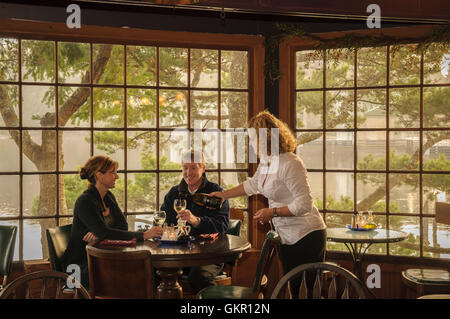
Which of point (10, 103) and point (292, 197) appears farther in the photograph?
point (10, 103)

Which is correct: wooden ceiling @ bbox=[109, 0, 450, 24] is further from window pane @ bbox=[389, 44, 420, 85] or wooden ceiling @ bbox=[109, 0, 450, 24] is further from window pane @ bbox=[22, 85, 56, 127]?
window pane @ bbox=[22, 85, 56, 127]

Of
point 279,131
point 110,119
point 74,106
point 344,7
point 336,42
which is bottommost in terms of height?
point 279,131

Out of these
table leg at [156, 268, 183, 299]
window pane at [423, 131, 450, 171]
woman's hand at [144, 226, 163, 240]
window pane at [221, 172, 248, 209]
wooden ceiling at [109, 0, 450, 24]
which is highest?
wooden ceiling at [109, 0, 450, 24]

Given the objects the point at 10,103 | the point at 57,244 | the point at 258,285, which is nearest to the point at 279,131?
the point at 258,285

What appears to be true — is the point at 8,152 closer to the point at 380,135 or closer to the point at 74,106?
the point at 74,106

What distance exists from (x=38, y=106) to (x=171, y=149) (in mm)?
1124

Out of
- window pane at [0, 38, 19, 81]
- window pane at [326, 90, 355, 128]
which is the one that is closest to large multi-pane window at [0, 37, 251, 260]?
window pane at [0, 38, 19, 81]

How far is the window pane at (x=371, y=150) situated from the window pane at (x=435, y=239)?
1.96ft

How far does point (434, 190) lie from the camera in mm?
4609

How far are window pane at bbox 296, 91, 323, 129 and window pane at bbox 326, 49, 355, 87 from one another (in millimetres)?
168

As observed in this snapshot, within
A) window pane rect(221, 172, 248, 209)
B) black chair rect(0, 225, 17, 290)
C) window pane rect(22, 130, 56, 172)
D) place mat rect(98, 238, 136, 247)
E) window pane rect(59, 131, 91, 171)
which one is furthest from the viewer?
window pane rect(221, 172, 248, 209)

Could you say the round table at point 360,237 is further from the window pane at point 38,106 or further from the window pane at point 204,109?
the window pane at point 38,106

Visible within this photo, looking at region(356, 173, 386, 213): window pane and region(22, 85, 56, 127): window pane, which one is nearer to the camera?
region(22, 85, 56, 127): window pane

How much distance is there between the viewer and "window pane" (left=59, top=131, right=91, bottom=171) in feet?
14.8
